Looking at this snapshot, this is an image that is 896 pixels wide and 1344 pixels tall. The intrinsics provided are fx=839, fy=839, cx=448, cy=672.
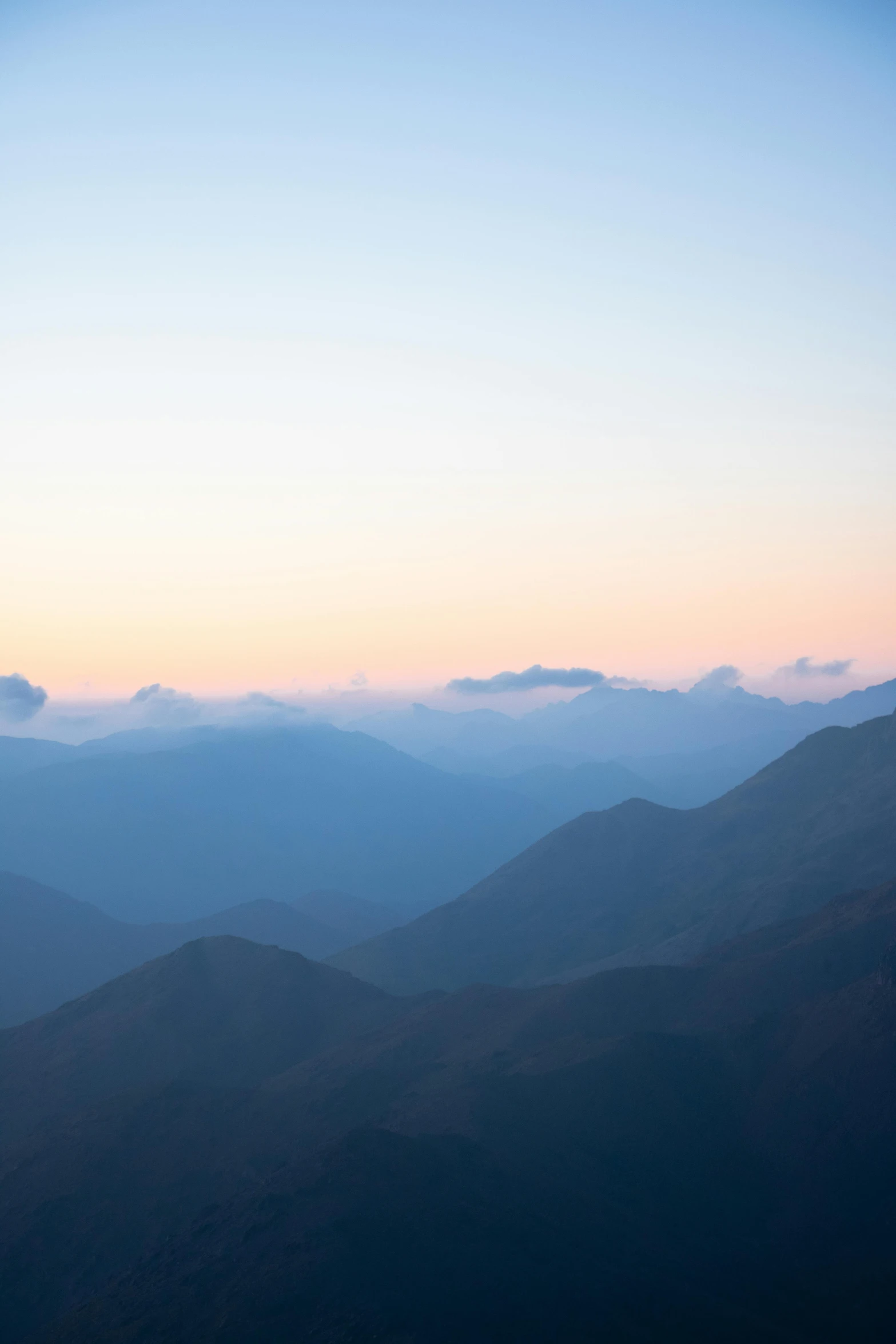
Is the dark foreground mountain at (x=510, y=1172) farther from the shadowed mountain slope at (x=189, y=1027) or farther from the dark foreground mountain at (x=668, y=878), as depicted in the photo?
the dark foreground mountain at (x=668, y=878)

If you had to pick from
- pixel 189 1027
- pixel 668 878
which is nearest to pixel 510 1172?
pixel 189 1027

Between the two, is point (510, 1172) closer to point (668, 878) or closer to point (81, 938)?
point (668, 878)

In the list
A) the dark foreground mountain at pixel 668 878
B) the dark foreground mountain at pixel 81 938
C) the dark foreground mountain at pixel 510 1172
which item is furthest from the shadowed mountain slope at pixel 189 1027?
the dark foreground mountain at pixel 81 938

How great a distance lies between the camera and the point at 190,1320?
1387 inches

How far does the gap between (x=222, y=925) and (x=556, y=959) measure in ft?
257

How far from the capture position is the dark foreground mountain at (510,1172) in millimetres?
35594

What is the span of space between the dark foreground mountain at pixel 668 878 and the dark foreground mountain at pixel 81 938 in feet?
102

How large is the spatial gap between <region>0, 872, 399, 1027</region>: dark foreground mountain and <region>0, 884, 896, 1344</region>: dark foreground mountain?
6226cm

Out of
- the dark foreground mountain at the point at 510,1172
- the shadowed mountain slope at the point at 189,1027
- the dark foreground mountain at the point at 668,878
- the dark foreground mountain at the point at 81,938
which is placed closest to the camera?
the dark foreground mountain at the point at 510,1172

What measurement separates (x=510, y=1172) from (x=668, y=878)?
93414 mm

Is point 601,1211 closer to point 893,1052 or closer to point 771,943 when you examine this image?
point 893,1052

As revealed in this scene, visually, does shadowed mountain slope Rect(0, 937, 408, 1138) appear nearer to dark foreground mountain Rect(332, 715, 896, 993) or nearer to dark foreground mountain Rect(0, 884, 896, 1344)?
dark foreground mountain Rect(0, 884, 896, 1344)

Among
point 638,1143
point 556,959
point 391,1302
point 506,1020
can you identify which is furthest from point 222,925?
point 391,1302

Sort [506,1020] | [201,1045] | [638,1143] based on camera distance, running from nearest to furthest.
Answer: [638,1143], [506,1020], [201,1045]
